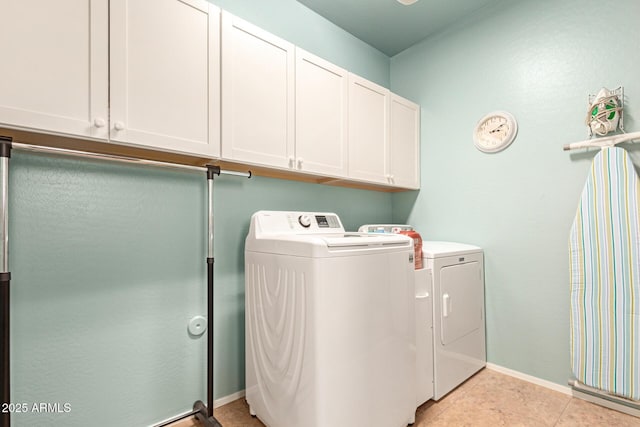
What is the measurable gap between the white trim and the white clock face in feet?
7.85

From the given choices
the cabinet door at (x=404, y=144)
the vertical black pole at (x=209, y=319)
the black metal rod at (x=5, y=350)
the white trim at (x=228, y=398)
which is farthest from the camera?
the cabinet door at (x=404, y=144)

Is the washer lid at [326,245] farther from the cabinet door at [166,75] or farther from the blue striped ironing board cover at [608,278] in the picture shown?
the blue striped ironing board cover at [608,278]

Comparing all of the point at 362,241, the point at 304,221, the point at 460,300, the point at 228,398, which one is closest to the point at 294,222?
the point at 304,221

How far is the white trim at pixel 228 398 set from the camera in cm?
174

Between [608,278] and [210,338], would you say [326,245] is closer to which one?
[210,338]

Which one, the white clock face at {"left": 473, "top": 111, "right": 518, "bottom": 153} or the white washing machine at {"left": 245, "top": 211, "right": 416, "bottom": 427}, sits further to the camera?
the white clock face at {"left": 473, "top": 111, "right": 518, "bottom": 153}

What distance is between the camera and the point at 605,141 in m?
1.70

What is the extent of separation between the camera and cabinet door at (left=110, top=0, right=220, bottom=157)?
1.21 m

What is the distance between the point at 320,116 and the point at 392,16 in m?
1.20

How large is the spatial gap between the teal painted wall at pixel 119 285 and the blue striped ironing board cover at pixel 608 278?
196 centimetres

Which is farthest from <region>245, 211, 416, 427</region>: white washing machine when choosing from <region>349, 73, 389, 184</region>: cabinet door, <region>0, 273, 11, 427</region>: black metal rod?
<region>0, 273, 11, 427</region>: black metal rod

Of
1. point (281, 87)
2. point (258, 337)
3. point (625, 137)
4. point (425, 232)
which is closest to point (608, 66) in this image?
point (625, 137)

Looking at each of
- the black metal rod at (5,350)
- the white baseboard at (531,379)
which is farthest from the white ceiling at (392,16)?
the white baseboard at (531,379)

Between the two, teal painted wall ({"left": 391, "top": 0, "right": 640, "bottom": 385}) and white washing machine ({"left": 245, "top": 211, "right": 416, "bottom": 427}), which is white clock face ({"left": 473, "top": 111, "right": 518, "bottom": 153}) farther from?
white washing machine ({"left": 245, "top": 211, "right": 416, "bottom": 427})
